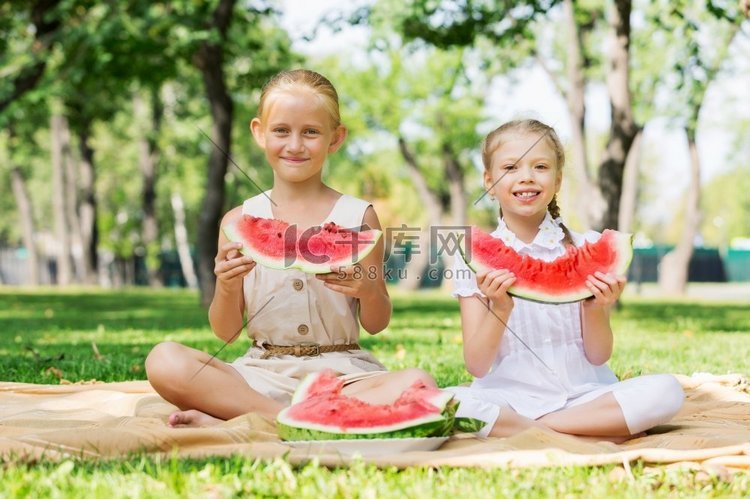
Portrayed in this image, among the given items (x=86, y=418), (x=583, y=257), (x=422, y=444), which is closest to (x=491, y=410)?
(x=422, y=444)

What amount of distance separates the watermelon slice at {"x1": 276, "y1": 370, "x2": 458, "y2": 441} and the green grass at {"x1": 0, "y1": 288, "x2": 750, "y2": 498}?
0.21 meters

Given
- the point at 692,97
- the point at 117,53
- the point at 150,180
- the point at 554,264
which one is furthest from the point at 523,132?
the point at 150,180

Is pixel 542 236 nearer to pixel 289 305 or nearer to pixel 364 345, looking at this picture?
pixel 289 305

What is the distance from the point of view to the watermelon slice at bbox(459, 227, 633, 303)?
338 centimetres

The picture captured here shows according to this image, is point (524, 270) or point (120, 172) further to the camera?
point (120, 172)

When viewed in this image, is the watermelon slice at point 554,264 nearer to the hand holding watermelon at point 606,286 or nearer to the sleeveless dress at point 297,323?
the hand holding watermelon at point 606,286

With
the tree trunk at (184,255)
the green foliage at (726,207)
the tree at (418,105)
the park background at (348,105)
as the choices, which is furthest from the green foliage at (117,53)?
the green foliage at (726,207)

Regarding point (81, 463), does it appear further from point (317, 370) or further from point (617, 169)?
point (617, 169)

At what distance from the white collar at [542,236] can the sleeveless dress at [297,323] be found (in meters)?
0.63

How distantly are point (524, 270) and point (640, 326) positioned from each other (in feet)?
24.8

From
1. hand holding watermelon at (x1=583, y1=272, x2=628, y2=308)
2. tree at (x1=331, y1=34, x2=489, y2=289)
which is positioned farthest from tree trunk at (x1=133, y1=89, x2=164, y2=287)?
hand holding watermelon at (x1=583, y1=272, x2=628, y2=308)

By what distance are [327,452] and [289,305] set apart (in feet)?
3.15

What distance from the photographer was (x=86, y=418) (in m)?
3.98

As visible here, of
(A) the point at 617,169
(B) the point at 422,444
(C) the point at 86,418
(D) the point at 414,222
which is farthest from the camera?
(D) the point at 414,222
